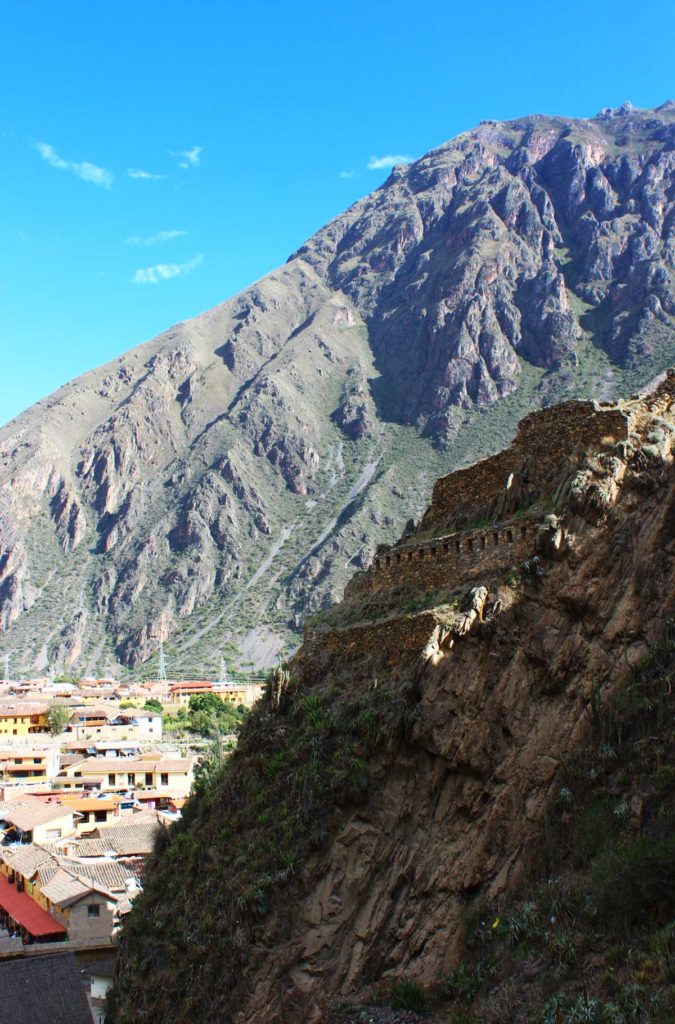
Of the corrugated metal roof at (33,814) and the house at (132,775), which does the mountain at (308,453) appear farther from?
the corrugated metal roof at (33,814)

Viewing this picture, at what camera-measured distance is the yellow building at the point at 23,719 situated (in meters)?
75.7

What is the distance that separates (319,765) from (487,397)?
158555 millimetres

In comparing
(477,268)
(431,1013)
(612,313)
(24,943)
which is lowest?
(24,943)

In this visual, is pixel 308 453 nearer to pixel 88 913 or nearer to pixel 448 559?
pixel 88 913

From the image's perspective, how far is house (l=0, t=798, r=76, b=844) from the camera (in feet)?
144

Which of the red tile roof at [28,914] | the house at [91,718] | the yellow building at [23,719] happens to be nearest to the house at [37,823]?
the red tile roof at [28,914]

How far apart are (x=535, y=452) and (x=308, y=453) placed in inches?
6326

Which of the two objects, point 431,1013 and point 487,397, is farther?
point 487,397

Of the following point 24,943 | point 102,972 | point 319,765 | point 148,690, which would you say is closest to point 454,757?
point 319,765

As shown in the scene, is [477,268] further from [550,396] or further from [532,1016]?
[532,1016]

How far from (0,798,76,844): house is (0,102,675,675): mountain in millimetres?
88527

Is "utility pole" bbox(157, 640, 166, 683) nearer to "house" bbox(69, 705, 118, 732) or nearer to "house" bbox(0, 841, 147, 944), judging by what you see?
"house" bbox(69, 705, 118, 732)

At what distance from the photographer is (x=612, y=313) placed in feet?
550

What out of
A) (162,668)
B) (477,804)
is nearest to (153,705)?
(162,668)
